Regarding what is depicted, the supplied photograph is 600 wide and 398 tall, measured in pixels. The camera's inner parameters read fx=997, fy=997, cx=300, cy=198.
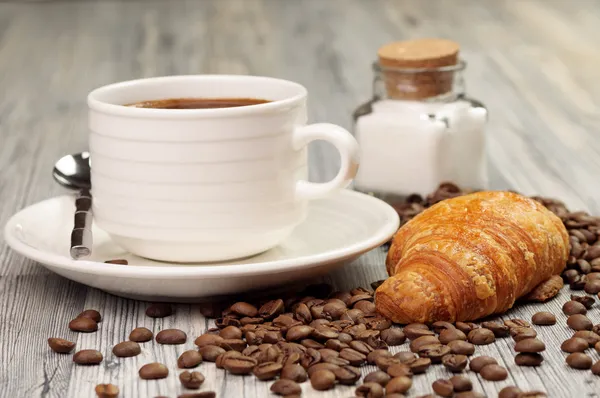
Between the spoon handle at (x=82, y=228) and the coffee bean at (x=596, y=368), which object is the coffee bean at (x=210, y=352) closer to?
the spoon handle at (x=82, y=228)

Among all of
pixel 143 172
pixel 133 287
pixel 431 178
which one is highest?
pixel 143 172

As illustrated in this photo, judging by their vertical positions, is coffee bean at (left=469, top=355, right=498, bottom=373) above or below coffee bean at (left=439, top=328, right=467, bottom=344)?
above

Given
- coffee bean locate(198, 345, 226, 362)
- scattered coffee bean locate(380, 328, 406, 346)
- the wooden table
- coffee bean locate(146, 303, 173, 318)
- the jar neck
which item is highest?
the jar neck

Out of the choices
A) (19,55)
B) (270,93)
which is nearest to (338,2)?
(19,55)

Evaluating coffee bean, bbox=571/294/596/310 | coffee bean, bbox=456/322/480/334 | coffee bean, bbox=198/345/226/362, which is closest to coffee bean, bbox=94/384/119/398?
coffee bean, bbox=198/345/226/362

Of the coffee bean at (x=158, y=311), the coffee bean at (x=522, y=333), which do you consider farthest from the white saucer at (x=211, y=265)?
the coffee bean at (x=522, y=333)

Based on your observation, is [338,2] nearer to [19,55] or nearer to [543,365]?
[19,55]

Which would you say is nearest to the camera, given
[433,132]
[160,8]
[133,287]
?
[133,287]

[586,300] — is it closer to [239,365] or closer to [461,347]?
[461,347]

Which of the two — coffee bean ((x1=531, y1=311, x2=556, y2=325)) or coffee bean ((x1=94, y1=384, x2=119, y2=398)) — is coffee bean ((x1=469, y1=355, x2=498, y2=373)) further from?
coffee bean ((x1=94, y1=384, x2=119, y2=398))
